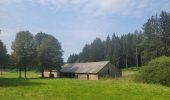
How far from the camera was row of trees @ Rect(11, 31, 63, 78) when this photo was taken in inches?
3484

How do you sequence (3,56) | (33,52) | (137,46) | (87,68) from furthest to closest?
(137,46), (33,52), (87,68), (3,56)

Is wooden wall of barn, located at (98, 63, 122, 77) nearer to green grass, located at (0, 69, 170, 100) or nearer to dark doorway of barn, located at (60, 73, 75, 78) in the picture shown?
dark doorway of barn, located at (60, 73, 75, 78)

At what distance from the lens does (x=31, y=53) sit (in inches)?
3548

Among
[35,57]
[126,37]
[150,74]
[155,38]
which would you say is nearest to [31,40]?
[35,57]

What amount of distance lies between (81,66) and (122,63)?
151 ft

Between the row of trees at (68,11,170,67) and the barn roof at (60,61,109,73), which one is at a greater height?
the row of trees at (68,11,170,67)

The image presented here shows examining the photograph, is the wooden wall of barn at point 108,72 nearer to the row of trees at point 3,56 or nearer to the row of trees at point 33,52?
the row of trees at point 33,52

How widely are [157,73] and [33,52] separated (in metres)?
44.3

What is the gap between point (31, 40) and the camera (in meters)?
92.2

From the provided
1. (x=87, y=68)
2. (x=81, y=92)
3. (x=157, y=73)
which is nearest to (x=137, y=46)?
(x=87, y=68)

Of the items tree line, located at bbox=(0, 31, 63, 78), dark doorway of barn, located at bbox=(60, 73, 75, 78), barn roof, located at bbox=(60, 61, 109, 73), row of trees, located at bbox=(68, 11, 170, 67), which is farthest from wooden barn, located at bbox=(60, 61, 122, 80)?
row of trees, located at bbox=(68, 11, 170, 67)

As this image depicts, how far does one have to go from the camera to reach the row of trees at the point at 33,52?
8850 cm

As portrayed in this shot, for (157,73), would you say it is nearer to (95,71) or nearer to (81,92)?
(81,92)

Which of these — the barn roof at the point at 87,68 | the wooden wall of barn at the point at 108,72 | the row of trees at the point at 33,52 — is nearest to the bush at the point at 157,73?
the wooden wall of barn at the point at 108,72
